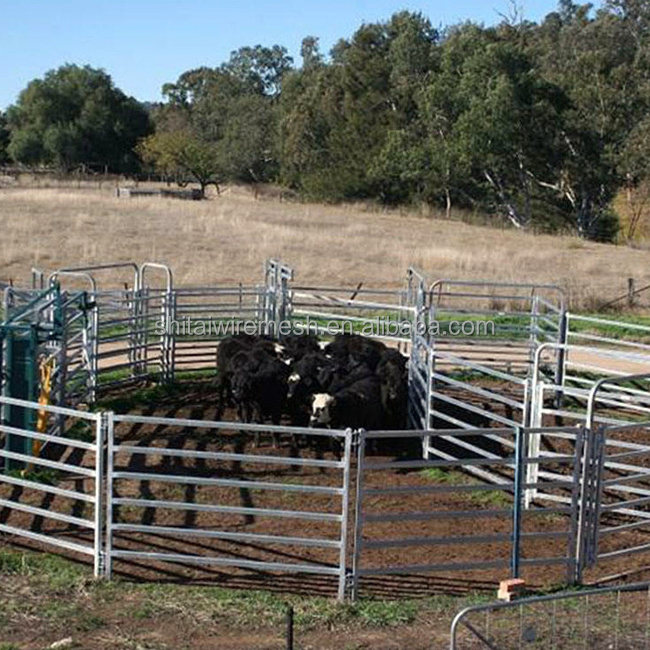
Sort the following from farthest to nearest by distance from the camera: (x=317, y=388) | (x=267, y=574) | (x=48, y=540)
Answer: (x=317, y=388) → (x=48, y=540) → (x=267, y=574)

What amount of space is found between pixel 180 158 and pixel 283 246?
4664cm

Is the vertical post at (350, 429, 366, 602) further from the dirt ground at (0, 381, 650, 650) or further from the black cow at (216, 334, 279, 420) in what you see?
the black cow at (216, 334, 279, 420)

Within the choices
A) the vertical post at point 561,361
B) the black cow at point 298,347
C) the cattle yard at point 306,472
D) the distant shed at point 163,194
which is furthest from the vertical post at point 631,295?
the distant shed at point 163,194

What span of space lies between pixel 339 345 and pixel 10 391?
5885 millimetres

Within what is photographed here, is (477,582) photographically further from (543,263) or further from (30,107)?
(30,107)

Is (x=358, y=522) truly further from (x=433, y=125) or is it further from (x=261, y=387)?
(x=433, y=125)

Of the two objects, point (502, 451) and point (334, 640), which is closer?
point (334, 640)

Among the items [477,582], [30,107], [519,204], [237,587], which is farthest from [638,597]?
[30,107]

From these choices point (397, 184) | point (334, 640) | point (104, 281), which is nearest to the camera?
point (334, 640)

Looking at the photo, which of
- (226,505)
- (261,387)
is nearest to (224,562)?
(226,505)

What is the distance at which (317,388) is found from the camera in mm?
14734

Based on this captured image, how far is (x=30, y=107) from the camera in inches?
3300

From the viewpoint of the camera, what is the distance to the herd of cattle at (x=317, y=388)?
13.8 m

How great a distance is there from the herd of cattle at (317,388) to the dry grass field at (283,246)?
13231 millimetres
